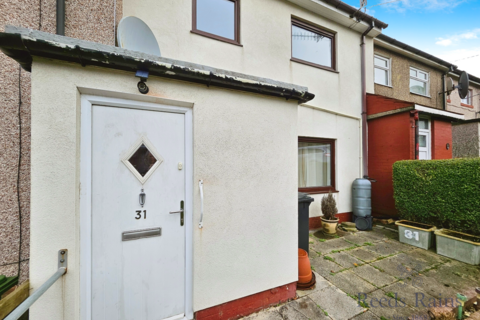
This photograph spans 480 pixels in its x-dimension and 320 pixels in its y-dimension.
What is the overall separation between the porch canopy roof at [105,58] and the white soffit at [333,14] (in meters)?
4.86

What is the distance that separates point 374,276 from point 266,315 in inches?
82.2

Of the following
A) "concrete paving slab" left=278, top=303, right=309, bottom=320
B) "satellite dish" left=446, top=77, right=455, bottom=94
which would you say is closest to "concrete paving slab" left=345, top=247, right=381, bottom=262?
"concrete paving slab" left=278, top=303, right=309, bottom=320

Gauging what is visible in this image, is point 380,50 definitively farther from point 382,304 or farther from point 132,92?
point 132,92

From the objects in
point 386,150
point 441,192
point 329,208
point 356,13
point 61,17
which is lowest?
point 329,208

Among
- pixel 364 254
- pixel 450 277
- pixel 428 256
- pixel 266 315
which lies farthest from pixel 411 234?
pixel 266 315

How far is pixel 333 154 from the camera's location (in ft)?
19.5

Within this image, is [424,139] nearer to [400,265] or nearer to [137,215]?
[400,265]

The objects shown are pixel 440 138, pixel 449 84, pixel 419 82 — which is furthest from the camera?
pixel 449 84

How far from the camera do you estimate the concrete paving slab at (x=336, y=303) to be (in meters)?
2.35

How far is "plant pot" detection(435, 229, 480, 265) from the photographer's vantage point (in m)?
3.46

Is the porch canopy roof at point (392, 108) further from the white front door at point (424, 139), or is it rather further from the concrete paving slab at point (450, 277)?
the concrete paving slab at point (450, 277)

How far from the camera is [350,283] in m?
2.95

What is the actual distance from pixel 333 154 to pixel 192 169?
5.18 metres

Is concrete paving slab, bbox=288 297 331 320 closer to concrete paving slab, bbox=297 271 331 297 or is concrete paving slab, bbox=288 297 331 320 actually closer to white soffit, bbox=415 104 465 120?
concrete paving slab, bbox=297 271 331 297
